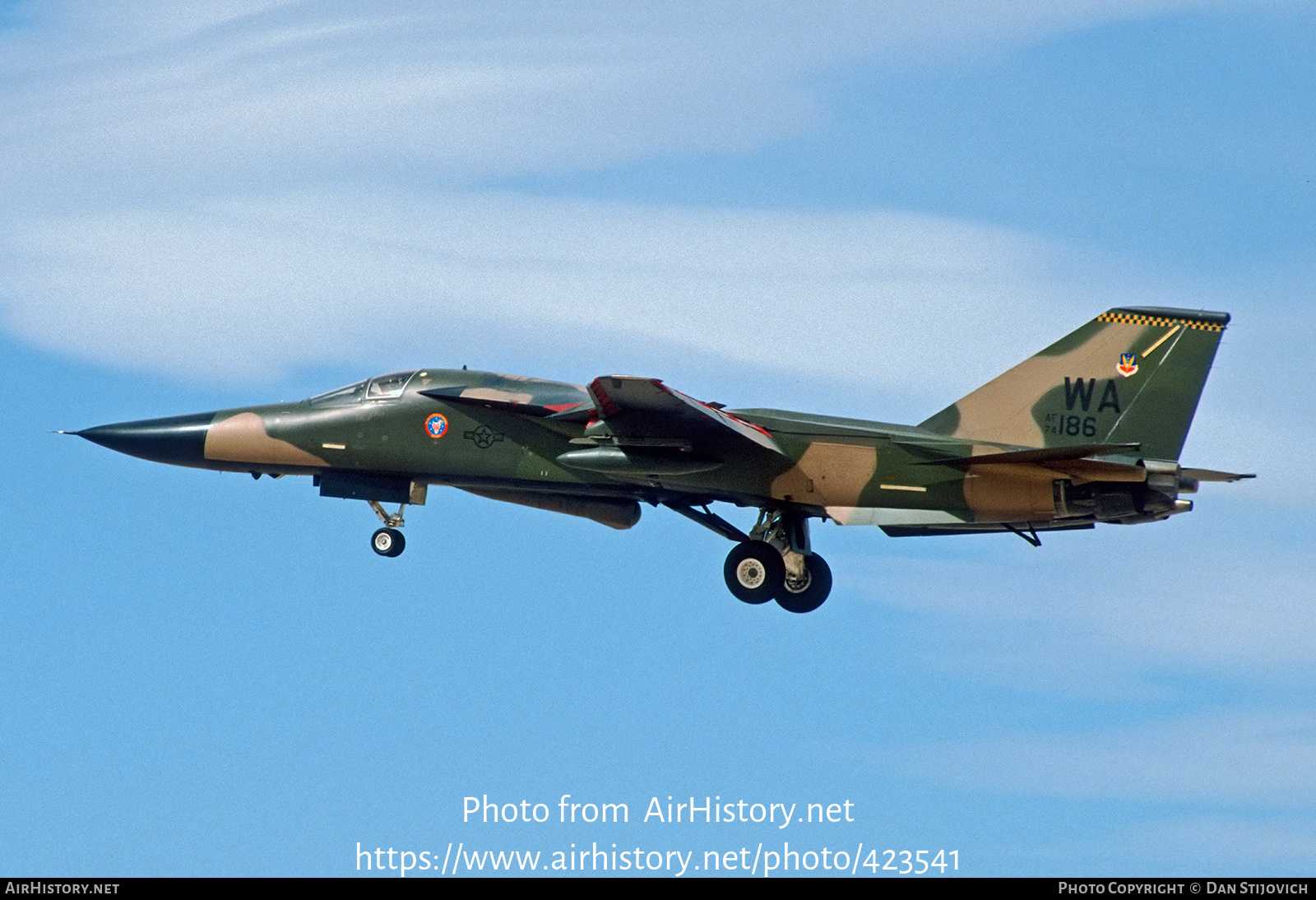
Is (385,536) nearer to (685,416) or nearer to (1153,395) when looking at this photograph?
(685,416)

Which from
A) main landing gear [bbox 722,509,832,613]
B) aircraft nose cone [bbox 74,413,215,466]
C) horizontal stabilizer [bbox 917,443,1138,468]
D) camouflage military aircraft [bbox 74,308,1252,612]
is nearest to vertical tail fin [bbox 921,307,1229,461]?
camouflage military aircraft [bbox 74,308,1252,612]

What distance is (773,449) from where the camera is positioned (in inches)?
996

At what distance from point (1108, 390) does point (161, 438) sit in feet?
45.1

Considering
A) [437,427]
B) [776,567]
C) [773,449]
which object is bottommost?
[776,567]

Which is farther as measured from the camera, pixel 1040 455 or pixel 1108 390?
pixel 1108 390

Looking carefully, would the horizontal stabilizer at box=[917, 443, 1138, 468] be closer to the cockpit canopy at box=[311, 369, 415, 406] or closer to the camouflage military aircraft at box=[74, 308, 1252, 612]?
the camouflage military aircraft at box=[74, 308, 1252, 612]

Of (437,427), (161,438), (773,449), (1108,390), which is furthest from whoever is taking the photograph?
(161,438)

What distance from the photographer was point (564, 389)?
1026 inches

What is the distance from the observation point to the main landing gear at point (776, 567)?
2658cm

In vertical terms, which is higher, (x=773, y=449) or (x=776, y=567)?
(x=773, y=449)

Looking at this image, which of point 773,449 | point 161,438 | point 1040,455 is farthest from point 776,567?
point 161,438

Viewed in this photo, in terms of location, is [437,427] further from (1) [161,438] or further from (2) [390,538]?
(1) [161,438]

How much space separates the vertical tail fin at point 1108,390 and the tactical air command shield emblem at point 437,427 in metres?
6.88
